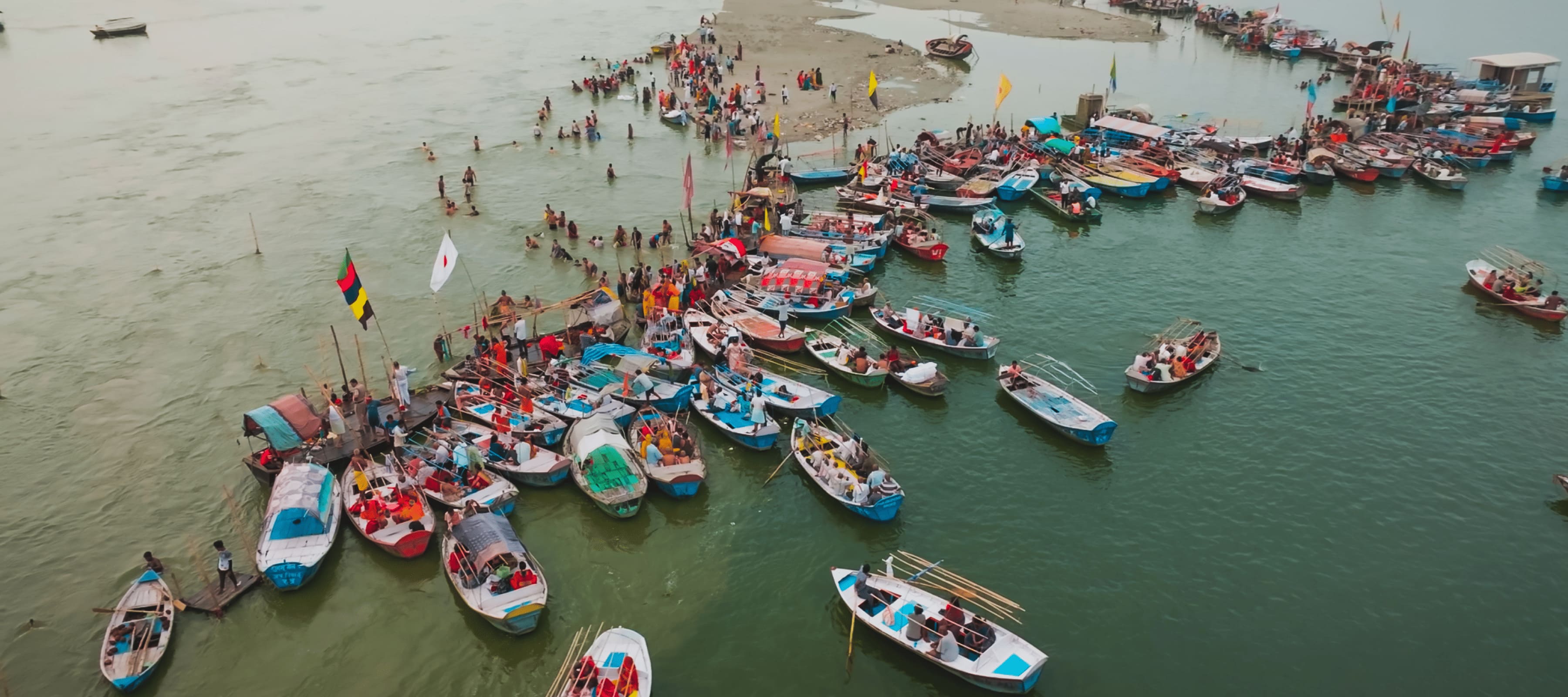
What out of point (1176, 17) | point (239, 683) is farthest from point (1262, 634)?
point (1176, 17)

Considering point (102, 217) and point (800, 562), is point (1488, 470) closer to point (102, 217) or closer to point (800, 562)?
point (800, 562)

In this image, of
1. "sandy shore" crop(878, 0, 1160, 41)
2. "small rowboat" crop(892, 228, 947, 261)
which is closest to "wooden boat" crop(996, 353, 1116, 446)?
"small rowboat" crop(892, 228, 947, 261)

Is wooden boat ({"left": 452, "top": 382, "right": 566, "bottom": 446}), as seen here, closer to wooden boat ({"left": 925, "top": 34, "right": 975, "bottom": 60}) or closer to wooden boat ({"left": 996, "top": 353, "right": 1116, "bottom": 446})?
wooden boat ({"left": 996, "top": 353, "right": 1116, "bottom": 446})

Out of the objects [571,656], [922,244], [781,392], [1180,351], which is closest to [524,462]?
[571,656]

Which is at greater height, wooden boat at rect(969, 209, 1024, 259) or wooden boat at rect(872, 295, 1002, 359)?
wooden boat at rect(969, 209, 1024, 259)

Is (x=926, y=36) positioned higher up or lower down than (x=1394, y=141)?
higher up
